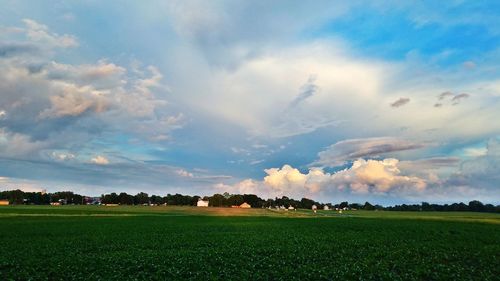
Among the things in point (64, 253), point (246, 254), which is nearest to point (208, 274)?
point (246, 254)

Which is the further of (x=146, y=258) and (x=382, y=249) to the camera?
(x=382, y=249)

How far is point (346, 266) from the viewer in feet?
100

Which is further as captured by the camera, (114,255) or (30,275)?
(114,255)

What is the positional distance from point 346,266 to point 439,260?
9.73 m

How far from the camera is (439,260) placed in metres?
34.5

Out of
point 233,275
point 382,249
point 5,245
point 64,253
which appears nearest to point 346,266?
point 233,275

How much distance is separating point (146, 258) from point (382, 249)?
76.5 feet

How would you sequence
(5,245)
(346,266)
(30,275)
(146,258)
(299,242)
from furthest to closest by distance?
(299,242)
(5,245)
(146,258)
(346,266)
(30,275)

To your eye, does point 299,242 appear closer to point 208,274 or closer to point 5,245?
point 208,274

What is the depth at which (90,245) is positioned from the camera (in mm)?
42062

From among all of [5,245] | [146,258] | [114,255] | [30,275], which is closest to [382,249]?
[146,258]

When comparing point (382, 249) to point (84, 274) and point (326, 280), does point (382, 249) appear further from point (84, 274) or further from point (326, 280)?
point (84, 274)

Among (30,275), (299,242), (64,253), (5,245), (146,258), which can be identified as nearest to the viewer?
(30,275)

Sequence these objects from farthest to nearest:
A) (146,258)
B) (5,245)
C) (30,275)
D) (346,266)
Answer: (5,245) → (146,258) → (346,266) → (30,275)
